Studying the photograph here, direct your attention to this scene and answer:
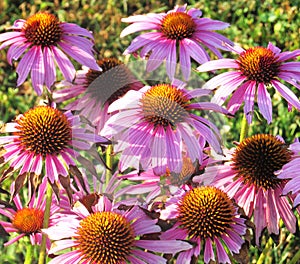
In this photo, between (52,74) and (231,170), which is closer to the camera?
(231,170)

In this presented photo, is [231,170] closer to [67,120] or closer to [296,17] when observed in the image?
[67,120]

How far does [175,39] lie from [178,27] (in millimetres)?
35

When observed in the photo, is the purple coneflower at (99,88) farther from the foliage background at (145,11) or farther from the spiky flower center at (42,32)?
the foliage background at (145,11)

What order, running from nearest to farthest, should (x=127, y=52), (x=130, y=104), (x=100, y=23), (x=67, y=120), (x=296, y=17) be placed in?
1. (x=130, y=104)
2. (x=67, y=120)
3. (x=127, y=52)
4. (x=296, y=17)
5. (x=100, y=23)

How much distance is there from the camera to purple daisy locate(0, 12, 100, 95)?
5.63 feet

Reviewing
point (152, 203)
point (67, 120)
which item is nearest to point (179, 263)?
point (152, 203)

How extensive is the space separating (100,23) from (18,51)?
2.21m

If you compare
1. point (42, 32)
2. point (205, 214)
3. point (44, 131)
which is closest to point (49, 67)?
point (42, 32)

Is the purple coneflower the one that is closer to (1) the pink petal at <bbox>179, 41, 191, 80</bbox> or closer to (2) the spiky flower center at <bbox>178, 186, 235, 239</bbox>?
(1) the pink petal at <bbox>179, 41, 191, 80</bbox>

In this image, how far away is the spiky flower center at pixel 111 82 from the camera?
1.78 m

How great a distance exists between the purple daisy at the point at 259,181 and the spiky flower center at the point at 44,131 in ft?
1.11

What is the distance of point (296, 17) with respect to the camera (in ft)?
12.1

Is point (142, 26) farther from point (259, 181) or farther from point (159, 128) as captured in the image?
point (259, 181)

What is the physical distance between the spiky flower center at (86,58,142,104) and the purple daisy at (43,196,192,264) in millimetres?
436
